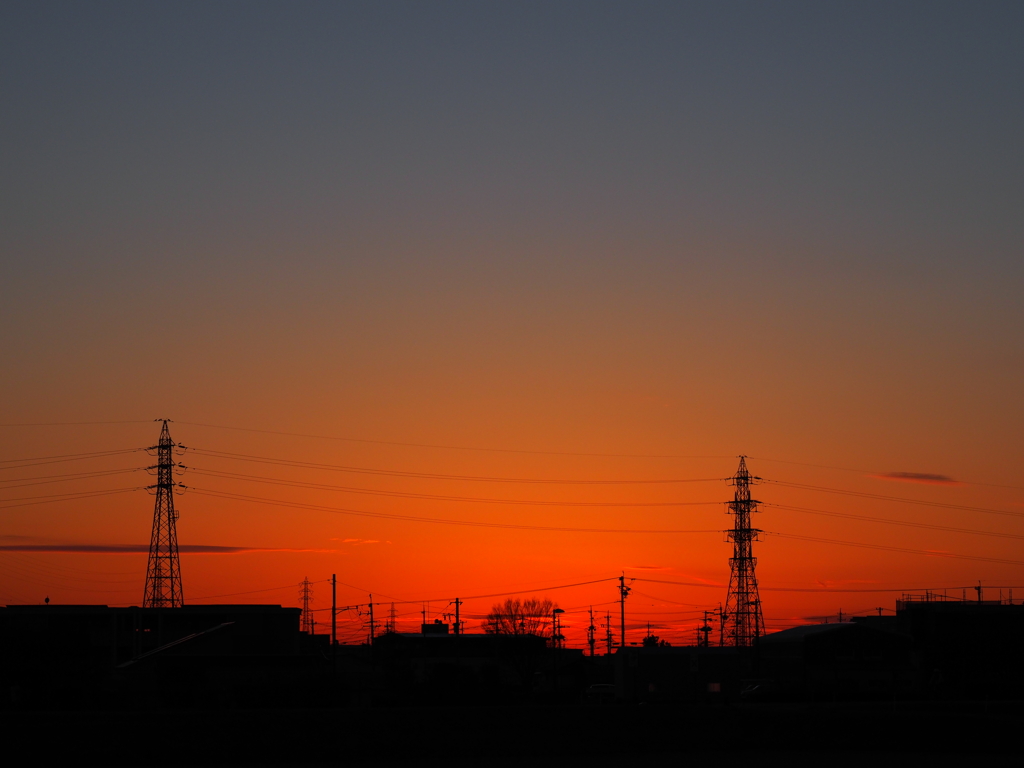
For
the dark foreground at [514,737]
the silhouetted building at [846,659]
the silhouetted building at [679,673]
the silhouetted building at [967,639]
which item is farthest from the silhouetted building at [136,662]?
the silhouetted building at [967,639]

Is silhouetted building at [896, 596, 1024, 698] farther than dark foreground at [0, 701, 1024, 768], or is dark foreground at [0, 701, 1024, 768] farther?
silhouetted building at [896, 596, 1024, 698]

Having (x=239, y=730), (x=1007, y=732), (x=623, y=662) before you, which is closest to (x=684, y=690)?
(x=623, y=662)

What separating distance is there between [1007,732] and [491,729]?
21607 mm

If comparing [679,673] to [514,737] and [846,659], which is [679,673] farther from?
[514,737]

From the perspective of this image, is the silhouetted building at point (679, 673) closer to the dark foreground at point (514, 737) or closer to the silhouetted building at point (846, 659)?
the silhouetted building at point (846, 659)

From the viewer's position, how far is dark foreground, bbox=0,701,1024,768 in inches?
1631

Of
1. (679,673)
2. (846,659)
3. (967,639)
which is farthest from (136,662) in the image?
(967,639)

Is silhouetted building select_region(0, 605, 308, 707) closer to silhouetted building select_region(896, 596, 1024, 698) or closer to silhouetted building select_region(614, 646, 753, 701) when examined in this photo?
silhouetted building select_region(614, 646, 753, 701)

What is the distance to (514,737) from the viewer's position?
45281 millimetres

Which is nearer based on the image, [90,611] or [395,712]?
[395,712]

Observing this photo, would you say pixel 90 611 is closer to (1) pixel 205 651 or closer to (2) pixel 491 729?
(1) pixel 205 651

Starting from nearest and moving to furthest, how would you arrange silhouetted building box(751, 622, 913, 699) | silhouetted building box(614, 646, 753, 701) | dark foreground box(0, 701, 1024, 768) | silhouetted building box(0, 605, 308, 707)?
dark foreground box(0, 701, 1024, 768)
silhouetted building box(0, 605, 308, 707)
silhouetted building box(614, 646, 753, 701)
silhouetted building box(751, 622, 913, 699)

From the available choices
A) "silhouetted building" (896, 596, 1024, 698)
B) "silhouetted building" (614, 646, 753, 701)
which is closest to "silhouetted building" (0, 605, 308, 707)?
"silhouetted building" (614, 646, 753, 701)

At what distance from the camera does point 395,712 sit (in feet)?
153
